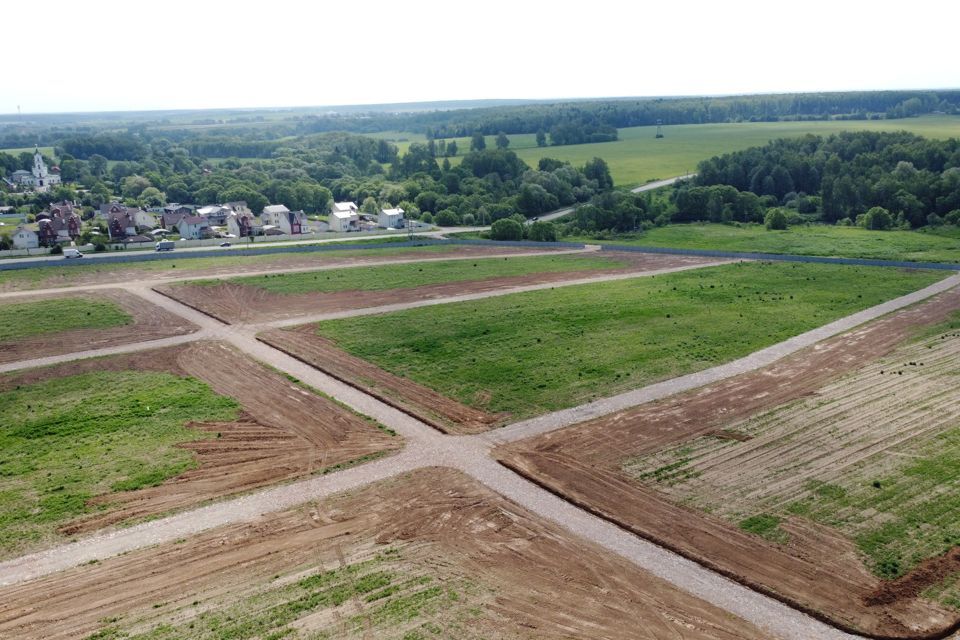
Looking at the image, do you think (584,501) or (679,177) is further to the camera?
(679,177)

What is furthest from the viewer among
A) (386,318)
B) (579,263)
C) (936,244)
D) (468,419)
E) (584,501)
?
(936,244)

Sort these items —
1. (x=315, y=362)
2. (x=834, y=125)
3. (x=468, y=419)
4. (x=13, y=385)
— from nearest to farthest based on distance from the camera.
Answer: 1. (x=468, y=419)
2. (x=13, y=385)
3. (x=315, y=362)
4. (x=834, y=125)

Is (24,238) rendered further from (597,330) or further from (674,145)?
(674,145)

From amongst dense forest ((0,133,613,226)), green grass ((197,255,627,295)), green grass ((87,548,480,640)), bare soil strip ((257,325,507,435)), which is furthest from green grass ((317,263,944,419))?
dense forest ((0,133,613,226))

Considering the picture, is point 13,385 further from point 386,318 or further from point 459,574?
point 459,574

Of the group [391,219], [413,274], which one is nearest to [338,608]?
[413,274]

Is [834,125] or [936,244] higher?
[834,125]

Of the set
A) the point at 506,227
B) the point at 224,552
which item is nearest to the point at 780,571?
the point at 224,552
